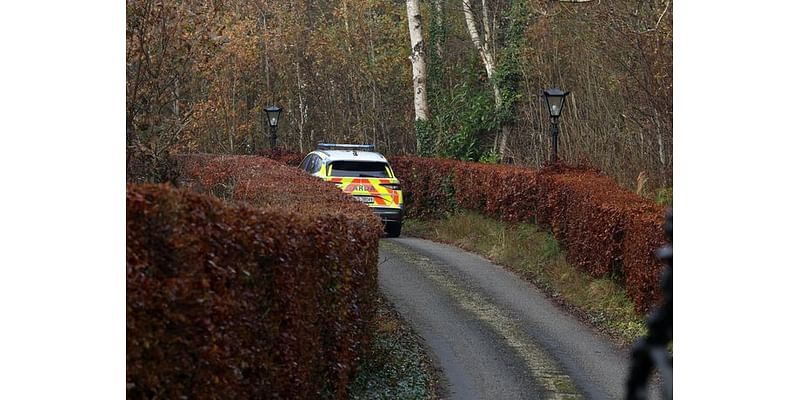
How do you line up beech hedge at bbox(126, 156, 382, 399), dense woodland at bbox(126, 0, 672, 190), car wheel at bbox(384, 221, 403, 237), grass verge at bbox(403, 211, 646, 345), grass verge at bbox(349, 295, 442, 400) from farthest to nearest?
car wheel at bbox(384, 221, 403, 237), dense woodland at bbox(126, 0, 672, 190), grass verge at bbox(403, 211, 646, 345), grass verge at bbox(349, 295, 442, 400), beech hedge at bbox(126, 156, 382, 399)

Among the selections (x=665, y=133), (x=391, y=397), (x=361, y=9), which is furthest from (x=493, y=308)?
(x=361, y=9)

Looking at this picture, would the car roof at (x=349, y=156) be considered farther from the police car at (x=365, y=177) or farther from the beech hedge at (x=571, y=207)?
the beech hedge at (x=571, y=207)

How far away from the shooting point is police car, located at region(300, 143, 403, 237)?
72.8ft

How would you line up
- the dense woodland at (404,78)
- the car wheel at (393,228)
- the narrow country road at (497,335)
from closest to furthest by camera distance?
the narrow country road at (497,335), the dense woodland at (404,78), the car wheel at (393,228)

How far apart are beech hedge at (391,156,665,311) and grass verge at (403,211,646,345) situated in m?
0.19

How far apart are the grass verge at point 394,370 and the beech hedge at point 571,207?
2.63m

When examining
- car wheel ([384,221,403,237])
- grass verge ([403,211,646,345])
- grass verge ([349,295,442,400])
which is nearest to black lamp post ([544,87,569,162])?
grass verge ([403,211,646,345])

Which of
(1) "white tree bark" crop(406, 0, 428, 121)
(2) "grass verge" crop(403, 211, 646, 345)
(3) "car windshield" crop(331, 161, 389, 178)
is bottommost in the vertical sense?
(2) "grass verge" crop(403, 211, 646, 345)

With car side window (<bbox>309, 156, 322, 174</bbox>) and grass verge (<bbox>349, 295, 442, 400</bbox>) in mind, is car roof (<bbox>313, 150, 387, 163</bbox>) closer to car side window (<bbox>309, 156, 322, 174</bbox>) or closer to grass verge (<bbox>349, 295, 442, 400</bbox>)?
car side window (<bbox>309, 156, 322, 174</bbox>)

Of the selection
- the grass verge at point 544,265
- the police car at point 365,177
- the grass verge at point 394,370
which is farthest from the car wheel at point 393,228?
the grass verge at point 394,370

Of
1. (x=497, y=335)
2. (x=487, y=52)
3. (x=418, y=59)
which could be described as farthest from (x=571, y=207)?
(x=418, y=59)

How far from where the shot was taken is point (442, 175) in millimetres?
25969

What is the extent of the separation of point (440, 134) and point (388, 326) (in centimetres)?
1756

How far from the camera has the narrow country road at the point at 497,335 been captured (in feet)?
34.1
